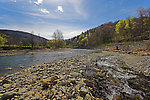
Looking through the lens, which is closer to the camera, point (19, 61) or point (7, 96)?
point (7, 96)

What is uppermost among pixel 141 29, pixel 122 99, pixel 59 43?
pixel 141 29

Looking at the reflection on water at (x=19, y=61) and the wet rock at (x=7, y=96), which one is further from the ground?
the wet rock at (x=7, y=96)

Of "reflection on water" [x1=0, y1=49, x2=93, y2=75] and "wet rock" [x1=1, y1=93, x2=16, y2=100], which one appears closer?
"wet rock" [x1=1, y1=93, x2=16, y2=100]

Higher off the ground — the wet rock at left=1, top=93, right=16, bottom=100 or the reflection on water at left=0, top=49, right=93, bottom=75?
the wet rock at left=1, top=93, right=16, bottom=100

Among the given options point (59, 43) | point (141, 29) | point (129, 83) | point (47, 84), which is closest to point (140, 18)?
point (141, 29)

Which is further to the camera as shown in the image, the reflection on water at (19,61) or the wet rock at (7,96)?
the reflection on water at (19,61)

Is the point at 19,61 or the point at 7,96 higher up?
the point at 7,96

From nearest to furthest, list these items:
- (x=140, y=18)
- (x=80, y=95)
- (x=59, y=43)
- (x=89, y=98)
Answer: (x=89, y=98), (x=80, y=95), (x=140, y=18), (x=59, y=43)

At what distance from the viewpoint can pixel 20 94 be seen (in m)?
2.70

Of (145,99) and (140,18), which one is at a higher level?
(140,18)

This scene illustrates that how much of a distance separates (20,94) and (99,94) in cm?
359

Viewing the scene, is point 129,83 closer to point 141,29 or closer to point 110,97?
point 110,97

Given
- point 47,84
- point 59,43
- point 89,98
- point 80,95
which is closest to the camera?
point 89,98

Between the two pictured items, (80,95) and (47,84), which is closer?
(80,95)
